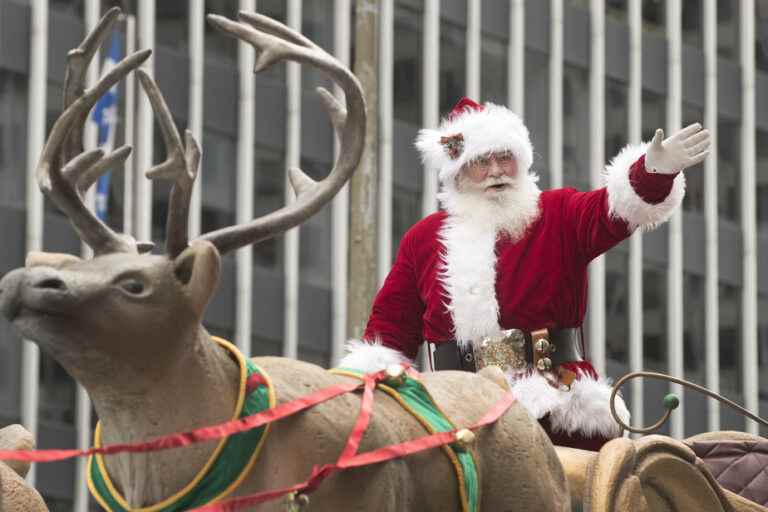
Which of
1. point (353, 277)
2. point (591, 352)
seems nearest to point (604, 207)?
point (353, 277)

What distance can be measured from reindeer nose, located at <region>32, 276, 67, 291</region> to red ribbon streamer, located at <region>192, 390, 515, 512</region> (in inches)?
A: 31.2

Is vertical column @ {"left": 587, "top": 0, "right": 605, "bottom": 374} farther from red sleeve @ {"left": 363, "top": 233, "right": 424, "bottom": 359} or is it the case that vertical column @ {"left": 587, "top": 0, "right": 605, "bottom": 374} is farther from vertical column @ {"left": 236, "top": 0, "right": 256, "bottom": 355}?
red sleeve @ {"left": 363, "top": 233, "right": 424, "bottom": 359}

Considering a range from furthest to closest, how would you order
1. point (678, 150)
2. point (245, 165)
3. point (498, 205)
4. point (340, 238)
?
point (340, 238) → point (245, 165) → point (498, 205) → point (678, 150)

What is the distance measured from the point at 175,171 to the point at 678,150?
2.47 m

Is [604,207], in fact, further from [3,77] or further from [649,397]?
[649,397]

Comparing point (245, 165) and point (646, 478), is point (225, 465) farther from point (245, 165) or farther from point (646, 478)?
point (245, 165)

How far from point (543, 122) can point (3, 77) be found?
9.35 m

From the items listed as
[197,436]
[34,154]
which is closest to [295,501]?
[197,436]

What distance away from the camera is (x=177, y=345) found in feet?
20.1

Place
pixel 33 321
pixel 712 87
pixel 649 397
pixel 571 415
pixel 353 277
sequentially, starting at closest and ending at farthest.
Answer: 1. pixel 33 321
2. pixel 571 415
3. pixel 353 277
4. pixel 649 397
5. pixel 712 87

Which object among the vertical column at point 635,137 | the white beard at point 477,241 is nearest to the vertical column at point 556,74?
the vertical column at point 635,137

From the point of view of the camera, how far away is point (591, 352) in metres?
31.5

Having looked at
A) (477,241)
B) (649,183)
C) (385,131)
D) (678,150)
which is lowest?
(477,241)

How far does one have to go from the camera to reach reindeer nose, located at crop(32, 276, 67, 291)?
593cm
